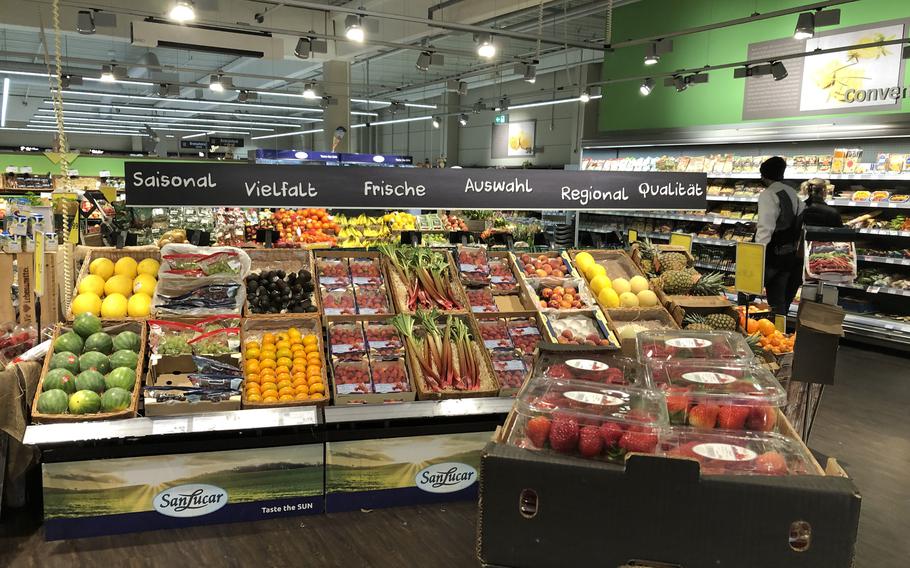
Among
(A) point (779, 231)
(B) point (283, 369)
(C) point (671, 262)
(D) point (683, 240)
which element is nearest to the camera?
(B) point (283, 369)

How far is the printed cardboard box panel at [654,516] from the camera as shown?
1.07 m

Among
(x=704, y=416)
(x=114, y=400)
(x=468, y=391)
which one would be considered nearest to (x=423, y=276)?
(x=468, y=391)

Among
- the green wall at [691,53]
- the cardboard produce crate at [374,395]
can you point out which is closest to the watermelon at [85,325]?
the cardboard produce crate at [374,395]

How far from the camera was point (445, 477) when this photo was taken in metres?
3.67

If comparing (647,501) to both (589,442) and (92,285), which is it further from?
(92,285)

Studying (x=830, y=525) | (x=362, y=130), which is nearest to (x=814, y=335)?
(x=830, y=525)

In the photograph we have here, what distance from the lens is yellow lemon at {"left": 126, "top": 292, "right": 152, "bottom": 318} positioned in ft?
12.6

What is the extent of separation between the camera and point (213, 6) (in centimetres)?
972

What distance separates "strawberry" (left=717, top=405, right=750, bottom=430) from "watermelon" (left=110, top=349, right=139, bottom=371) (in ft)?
9.81

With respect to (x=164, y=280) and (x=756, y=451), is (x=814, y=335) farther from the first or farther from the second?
(x=164, y=280)

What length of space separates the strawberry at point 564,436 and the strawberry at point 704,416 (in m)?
0.40

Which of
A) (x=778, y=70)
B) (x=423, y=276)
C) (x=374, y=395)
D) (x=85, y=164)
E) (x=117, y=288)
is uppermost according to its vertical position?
(x=778, y=70)

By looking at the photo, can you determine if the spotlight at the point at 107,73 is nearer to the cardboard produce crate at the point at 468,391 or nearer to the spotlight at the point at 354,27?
the spotlight at the point at 354,27

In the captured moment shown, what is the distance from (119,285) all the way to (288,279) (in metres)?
0.97
